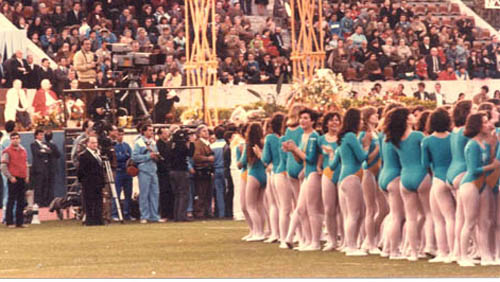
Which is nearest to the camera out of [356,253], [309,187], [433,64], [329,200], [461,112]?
[461,112]

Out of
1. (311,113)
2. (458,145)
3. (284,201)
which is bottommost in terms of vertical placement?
(284,201)

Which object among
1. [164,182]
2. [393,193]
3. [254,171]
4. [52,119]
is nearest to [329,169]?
[393,193]

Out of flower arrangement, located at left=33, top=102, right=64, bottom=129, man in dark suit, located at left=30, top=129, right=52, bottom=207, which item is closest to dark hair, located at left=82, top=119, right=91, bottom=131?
man in dark suit, located at left=30, top=129, right=52, bottom=207

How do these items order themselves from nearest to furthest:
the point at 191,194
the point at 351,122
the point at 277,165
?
the point at 351,122
the point at 277,165
the point at 191,194

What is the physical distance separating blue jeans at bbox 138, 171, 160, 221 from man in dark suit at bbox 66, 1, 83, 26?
→ 386 inches

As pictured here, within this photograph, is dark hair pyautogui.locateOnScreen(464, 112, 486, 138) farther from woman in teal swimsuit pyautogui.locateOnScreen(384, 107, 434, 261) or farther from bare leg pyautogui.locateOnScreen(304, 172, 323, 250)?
bare leg pyautogui.locateOnScreen(304, 172, 323, 250)

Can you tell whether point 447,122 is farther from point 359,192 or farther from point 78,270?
point 78,270

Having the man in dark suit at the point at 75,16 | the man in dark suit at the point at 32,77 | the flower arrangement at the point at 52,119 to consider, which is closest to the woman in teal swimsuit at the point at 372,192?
the flower arrangement at the point at 52,119

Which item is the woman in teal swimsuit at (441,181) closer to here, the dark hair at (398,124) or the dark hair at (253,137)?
the dark hair at (398,124)

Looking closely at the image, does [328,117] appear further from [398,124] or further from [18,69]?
[18,69]

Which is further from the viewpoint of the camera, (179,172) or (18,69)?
(18,69)

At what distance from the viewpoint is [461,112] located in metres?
13.5

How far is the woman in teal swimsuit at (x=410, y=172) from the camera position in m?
13.9

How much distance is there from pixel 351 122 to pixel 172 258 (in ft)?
8.22
